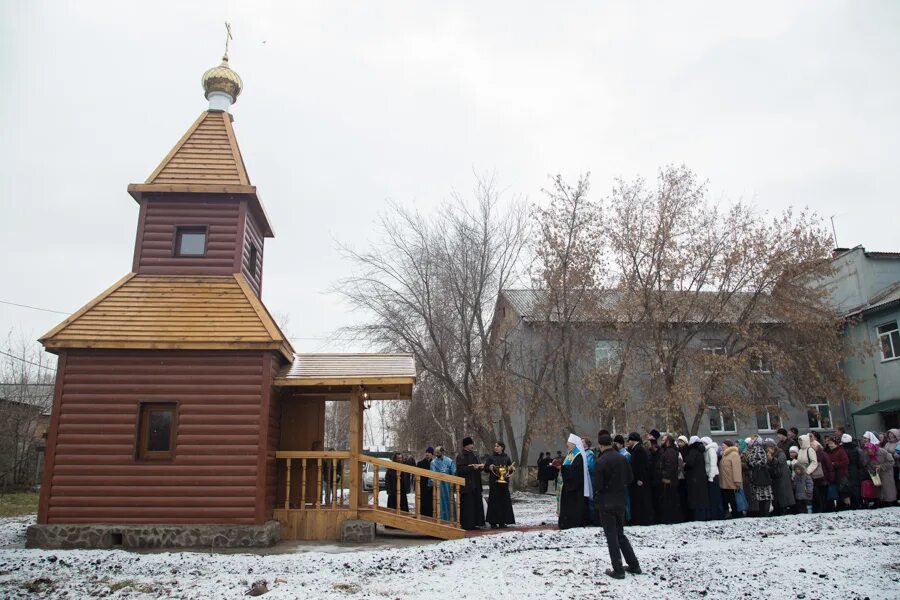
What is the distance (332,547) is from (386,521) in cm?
110

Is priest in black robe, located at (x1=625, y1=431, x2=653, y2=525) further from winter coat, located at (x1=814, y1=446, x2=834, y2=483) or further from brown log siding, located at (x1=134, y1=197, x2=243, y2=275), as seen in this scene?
brown log siding, located at (x1=134, y1=197, x2=243, y2=275)

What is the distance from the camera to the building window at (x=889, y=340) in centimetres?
2638

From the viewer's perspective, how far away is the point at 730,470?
13.0 m

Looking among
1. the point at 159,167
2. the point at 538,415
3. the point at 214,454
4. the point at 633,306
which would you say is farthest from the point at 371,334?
the point at 214,454

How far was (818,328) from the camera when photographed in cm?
2109

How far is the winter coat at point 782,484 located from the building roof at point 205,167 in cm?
1142

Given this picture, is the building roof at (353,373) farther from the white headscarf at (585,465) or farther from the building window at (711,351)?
the building window at (711,351)

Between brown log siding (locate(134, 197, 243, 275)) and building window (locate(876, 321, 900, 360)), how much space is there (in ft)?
80.5

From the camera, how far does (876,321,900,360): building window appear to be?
2638 cm

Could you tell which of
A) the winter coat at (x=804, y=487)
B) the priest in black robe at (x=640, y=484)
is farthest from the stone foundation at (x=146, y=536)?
the winter coat at (x=804, y=487)

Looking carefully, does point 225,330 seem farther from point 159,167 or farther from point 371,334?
point 371,334

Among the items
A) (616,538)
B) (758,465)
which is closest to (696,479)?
(758,465)

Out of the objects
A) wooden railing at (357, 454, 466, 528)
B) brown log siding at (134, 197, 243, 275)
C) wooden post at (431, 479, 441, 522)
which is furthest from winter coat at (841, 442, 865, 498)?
brown log siding at (134, 197, 243, 275)

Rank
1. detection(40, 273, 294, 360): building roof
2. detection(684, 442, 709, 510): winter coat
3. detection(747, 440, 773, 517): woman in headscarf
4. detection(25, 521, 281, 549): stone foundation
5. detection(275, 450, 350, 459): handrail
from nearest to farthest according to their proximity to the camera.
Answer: detection(25, 521, 281, 549): stone foundation < detection(40, 273, 294, 360): building roof < detection(275, 450, 350, 459): handrail < detection(684, 442, 709, 510): winter coat < detection(747, 440, 773, 517): woman in headscarf
